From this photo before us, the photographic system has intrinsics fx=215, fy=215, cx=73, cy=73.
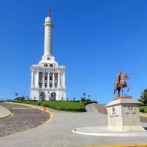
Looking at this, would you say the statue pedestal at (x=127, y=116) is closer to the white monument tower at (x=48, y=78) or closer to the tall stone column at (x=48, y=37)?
the white monument tower at (x=48, y=78)

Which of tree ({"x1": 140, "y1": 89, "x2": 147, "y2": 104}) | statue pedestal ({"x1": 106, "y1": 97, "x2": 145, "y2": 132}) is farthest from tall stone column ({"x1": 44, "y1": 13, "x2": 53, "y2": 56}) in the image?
statue pedestal ({"x1": 106, "y1": 97, "x2": 145, "y2": 132})

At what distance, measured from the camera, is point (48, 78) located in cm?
8594

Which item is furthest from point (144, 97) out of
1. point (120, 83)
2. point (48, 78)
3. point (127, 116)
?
point (127, 116)

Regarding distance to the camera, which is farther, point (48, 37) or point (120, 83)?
point (48, 37)

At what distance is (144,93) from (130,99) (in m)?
48.7

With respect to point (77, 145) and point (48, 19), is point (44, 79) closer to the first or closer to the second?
point (48, 19)

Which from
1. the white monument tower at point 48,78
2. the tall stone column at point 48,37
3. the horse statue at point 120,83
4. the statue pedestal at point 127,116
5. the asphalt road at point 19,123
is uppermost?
the tall stone column at point 48,37

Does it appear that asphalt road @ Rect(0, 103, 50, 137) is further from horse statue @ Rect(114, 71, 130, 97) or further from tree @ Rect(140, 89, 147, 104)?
tree @ Rect(140, 89, 147, 104)

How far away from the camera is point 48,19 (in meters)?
90.9

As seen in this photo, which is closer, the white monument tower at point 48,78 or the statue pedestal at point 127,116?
the statue pedestal at point 127,116

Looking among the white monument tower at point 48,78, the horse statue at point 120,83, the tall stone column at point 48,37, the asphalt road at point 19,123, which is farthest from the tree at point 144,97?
the horse statue at point 120,83

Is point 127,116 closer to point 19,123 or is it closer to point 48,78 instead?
point 19,123

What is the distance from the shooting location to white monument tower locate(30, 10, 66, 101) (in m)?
82.8

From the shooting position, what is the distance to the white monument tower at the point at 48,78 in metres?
82.8
